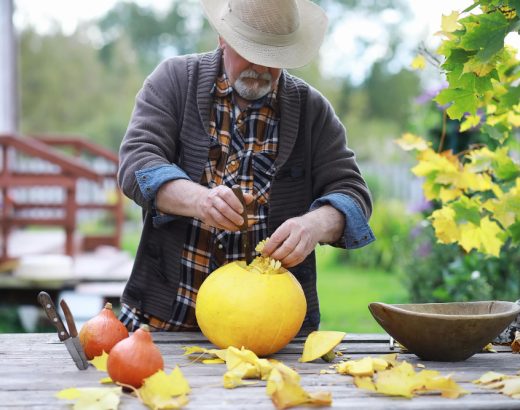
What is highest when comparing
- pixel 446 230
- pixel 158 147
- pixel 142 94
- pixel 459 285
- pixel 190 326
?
pixel 142 94

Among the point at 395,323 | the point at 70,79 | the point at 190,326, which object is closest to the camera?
the point at 395,323

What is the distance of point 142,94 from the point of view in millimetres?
A: 2404

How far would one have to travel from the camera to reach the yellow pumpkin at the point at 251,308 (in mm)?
1954

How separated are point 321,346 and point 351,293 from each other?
6.49 meters

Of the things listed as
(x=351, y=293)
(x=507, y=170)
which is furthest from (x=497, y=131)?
(x=351, y=293)

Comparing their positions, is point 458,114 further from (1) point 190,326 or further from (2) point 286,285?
(1) point 190,326

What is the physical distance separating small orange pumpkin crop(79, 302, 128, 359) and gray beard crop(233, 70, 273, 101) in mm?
772

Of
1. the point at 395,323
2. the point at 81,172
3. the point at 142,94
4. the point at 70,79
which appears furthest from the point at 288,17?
the point at 70,79

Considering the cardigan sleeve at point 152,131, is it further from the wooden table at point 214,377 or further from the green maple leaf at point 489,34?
the green maple leaf at point 489,34

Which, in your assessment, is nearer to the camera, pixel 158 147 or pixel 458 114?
pixel 458 114

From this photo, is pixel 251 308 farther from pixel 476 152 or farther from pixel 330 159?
pixel 476 152

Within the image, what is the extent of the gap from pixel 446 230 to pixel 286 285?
66 cm

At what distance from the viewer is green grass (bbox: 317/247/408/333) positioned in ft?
21.8

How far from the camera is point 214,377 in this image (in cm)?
175
